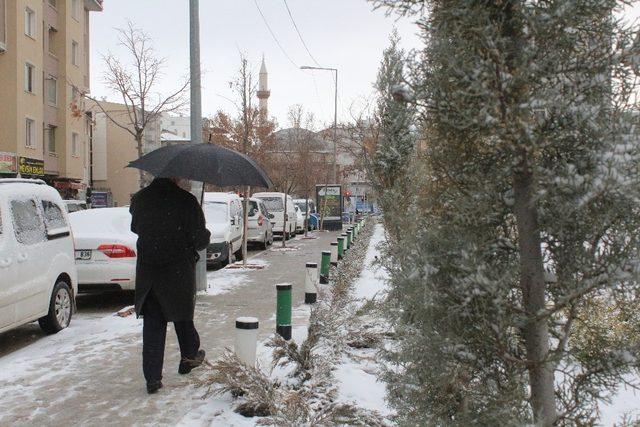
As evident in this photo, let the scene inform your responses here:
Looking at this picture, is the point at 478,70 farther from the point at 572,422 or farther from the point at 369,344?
the point at 369,344

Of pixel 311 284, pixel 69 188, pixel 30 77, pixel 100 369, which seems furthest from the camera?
pixel 69 188

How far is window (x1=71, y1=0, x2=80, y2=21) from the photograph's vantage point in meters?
36.3

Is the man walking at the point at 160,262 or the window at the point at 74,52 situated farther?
the window at the point at 74,52

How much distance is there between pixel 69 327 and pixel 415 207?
6.37 m

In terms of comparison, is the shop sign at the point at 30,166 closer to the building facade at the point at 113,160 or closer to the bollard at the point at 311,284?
the bollard at the point at 311,284

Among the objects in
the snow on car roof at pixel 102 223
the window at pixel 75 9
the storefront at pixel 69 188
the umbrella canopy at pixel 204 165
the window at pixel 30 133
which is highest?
the window at pixel 75 9

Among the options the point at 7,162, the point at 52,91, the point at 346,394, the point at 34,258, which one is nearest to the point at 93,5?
the point at 52,91

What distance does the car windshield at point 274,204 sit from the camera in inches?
Answer: 1071

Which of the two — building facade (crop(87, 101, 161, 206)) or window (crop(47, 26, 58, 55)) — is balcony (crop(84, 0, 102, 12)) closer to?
window (crop(47, 26, 58, 55))

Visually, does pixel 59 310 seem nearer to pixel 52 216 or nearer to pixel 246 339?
pixel 52 216

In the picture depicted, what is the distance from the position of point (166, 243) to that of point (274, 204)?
22500 millimetres

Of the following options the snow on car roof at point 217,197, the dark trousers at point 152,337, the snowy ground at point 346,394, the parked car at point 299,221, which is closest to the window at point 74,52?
the parked car at point 299,221

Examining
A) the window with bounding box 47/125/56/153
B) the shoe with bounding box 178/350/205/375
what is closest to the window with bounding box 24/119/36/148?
the window with bounding box 47/125/56/153

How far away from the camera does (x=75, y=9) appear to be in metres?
36.8
